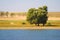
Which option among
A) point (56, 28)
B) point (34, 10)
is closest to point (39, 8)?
point (34, 10)

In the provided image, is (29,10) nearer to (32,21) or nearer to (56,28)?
(32,21)

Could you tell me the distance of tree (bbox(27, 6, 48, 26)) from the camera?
85812 millimetres

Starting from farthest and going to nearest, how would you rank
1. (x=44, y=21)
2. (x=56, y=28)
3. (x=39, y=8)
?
(x=39, y=8), (x=44, y=21), (x=56, y=28)

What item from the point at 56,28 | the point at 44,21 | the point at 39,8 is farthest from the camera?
the point at 39,8

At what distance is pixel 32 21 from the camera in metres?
86.2

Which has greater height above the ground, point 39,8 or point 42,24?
point 39,8

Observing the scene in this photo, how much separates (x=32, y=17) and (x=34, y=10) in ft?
13.0

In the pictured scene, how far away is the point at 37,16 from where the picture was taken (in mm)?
86438

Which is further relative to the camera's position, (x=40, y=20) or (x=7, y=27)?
(x=40, y=20)

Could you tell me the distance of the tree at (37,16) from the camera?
282ft
